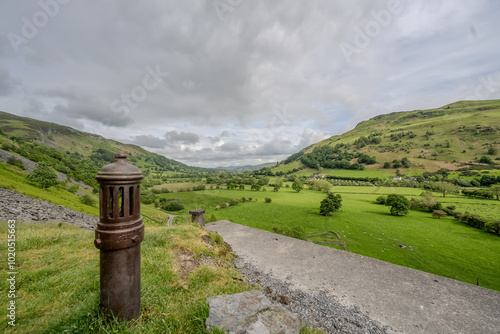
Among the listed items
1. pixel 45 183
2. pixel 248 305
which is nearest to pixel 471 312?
pixel 248 305

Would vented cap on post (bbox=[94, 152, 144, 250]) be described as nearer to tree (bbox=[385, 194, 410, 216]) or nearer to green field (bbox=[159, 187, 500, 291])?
green field (bbox=[159, 187, 500, 291])

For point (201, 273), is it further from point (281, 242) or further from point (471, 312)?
point (471, 312)

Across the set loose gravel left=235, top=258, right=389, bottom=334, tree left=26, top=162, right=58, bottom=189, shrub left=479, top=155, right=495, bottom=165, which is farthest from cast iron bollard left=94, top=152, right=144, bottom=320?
shrub left=479, top=155, right=495, bottom=165

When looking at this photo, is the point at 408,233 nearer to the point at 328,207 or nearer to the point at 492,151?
the point at 328,207

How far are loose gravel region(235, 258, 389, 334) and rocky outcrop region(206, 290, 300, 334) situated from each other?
178 cm

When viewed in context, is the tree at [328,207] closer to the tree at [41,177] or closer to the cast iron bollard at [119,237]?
the cast iron bollard at [119,237]

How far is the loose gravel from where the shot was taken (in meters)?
4.39

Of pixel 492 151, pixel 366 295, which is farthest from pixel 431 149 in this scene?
pixel 366 295

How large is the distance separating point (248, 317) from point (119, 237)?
1.95 m

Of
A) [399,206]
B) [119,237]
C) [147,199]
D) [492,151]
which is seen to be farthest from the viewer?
[492,151]

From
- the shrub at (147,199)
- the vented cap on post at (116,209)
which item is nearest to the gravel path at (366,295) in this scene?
the vented cap on post at (116,209)

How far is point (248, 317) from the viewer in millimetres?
2486

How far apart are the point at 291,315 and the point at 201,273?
243 cm

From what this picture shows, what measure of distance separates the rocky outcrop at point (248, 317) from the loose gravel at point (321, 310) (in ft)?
Result: 5.85
